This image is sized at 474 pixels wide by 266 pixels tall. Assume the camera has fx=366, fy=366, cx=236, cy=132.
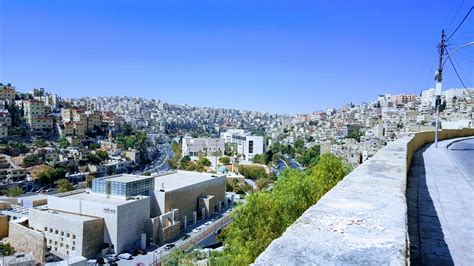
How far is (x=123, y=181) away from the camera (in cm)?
1994

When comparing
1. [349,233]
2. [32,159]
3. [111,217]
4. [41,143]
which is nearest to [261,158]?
[41,143]

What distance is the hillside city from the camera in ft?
58.4

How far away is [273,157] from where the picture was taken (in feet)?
182

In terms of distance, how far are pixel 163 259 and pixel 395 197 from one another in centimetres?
1636

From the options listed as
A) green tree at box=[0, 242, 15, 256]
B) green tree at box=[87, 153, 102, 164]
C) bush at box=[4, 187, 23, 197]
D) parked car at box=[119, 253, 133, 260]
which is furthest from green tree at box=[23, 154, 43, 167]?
parked car at box=[119, 253, 133, 260]

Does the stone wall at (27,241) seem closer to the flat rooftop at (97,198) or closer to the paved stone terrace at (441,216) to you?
the flat rooftop at (97,198)

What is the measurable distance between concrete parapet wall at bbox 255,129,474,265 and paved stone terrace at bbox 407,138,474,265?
381 mm

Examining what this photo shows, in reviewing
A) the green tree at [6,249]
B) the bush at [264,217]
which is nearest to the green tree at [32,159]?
the green tree at [6,249]

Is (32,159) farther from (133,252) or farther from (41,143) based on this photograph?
(133,252)

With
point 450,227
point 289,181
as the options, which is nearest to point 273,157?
point 289,181

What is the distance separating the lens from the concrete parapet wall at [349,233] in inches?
49.6

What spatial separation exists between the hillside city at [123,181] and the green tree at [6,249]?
9 cm

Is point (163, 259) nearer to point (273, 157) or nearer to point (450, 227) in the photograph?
point (450, 227)

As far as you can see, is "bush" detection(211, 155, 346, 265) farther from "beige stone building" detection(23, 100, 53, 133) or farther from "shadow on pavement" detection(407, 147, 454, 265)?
"beige stone building" detection(23, 100, 53, 133)
